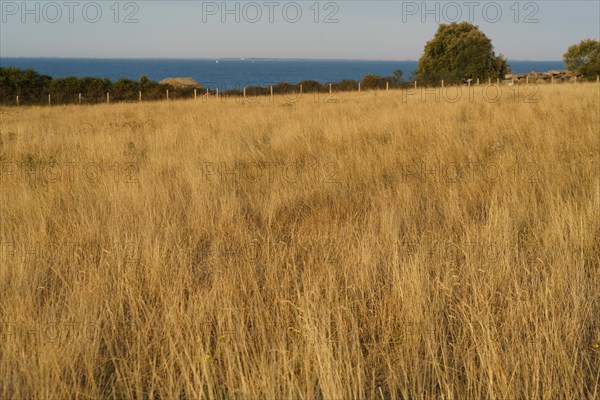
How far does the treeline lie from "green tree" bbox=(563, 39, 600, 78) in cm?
1755

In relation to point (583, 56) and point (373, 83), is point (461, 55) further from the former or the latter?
point (373, 83)

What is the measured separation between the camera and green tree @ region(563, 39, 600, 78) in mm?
41812

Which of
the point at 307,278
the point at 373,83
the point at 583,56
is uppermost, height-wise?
the point at 583,56

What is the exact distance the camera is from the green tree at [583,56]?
41.8 metres

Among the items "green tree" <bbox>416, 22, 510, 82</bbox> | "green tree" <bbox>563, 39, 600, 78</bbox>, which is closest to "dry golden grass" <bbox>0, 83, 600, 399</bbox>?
"green tree" <bbox>416, 22, 510, 82</bbox>

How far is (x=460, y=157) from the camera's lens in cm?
A: 711

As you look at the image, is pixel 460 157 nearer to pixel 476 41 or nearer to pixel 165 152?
pixel 165 152

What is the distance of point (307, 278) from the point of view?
335 centimetres

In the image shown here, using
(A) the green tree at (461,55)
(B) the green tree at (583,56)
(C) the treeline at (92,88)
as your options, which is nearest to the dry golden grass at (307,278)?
(C) the treeline at (92,88)

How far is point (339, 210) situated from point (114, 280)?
2291 mm

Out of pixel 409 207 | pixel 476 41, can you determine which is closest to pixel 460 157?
pixel 409 207

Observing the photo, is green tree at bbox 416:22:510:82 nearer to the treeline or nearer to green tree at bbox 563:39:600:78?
green tree at bbox 563:39:600:78

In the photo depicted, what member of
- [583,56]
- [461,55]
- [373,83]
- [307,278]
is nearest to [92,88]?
[373,83]

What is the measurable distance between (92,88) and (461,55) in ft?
92.1
